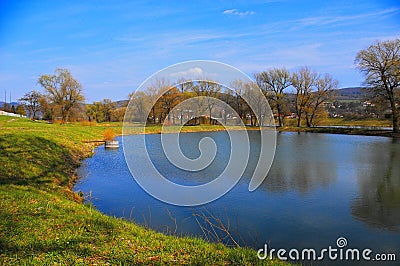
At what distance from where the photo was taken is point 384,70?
108 ft

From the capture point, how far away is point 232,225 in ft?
23.3

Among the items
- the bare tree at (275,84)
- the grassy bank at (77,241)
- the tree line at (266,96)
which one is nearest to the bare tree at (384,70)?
the tree line at (266,96)

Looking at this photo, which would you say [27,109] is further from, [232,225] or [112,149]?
[232,225]

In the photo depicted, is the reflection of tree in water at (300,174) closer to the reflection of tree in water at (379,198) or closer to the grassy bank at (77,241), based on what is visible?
the reflection of tree in water at (379,198)

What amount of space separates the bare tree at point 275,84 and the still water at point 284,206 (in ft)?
118

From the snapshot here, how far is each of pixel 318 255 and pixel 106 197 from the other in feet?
21.2

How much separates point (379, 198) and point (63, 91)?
42.6 meters

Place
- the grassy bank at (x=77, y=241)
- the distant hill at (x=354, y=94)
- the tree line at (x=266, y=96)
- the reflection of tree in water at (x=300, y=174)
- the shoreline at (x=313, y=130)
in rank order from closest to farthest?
the grassy bank at (x=77, y=241) < the reflection of tree in water at (x=300, y=174) < the tree line at (x=266, y=96) < the shoreline at (x=313, y=130) < the distant hill at (x=354, y=94)

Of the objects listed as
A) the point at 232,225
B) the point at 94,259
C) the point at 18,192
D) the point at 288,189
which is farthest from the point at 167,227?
the point at 288,189

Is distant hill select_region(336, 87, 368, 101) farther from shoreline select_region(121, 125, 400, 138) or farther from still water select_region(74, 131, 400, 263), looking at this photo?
still water select_region(74, 131, 400, 263)

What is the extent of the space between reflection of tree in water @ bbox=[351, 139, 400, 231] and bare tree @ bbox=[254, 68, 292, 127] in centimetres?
3530

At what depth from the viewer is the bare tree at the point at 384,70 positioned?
107ft

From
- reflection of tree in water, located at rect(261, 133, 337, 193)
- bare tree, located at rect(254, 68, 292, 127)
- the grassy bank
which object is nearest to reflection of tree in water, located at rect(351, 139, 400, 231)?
reflection of tree in water, located at rect(261, 133, 337, 193)

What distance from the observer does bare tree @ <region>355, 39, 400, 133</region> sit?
32.6 meters
